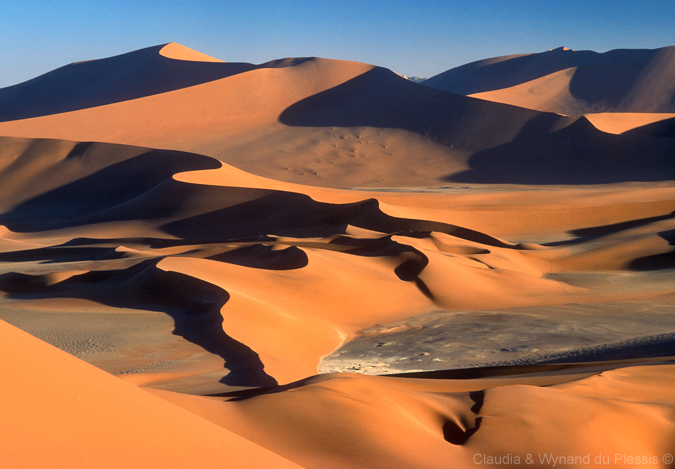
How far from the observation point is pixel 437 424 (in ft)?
9.96

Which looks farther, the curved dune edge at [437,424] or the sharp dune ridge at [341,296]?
the curved dune edge at [437,424]

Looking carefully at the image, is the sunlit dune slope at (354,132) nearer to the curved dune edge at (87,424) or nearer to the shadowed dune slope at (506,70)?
the curved dune edge at (87,424)

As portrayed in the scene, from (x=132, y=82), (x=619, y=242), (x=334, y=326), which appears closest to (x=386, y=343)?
(x=334, y=326)

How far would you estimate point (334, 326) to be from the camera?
720 centimetres

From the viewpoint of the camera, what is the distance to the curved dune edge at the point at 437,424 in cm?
258

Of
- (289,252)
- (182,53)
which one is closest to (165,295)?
(289,252)

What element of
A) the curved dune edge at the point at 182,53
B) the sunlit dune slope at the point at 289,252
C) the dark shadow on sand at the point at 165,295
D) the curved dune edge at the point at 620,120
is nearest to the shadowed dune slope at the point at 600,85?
the curved dune edge at the point at 620,120

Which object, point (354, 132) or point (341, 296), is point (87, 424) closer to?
point (341, 296)

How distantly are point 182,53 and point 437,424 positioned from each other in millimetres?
38491

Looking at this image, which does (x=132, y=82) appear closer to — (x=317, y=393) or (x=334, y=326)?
(x=334, y=326)

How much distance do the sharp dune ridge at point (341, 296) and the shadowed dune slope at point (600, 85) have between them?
1958 cm

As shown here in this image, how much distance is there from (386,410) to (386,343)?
3.65 metres

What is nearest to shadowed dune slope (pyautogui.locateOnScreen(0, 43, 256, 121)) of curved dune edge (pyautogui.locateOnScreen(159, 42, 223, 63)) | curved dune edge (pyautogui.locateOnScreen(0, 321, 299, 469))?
curved dune edge (pyautogui.locateOnScreen(159, 42, 223, 63))

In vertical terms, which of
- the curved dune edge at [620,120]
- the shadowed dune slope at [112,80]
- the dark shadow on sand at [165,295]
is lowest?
the dark shadow on sand at [165,295]
